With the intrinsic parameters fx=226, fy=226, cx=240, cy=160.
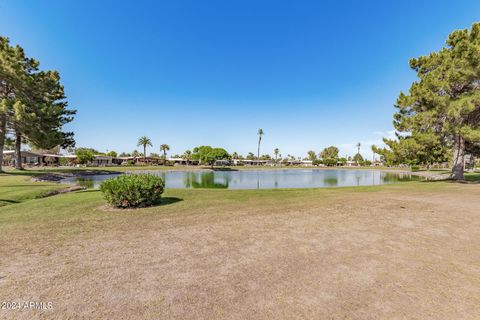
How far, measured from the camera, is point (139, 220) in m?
8.00

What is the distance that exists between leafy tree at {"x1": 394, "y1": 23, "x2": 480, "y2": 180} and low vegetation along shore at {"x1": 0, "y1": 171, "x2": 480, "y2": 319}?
14.6 metres

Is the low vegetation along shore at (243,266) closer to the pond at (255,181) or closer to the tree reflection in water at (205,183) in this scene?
the pond at (255,181)

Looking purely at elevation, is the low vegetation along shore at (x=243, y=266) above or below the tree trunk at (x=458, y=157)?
below

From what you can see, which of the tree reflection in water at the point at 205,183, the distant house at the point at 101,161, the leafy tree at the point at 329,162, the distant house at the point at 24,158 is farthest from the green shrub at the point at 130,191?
the leafy tree at the point at 329,162

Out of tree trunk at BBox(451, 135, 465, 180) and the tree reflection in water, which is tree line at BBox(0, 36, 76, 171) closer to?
the tree reflection in water

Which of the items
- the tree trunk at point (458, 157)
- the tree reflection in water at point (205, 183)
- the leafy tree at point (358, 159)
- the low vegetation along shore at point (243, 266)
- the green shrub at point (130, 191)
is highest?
the leafy tree at point (358, 159)

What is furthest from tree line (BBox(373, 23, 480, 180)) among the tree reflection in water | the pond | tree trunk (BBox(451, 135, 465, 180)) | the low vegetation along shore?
the tree reflection in water

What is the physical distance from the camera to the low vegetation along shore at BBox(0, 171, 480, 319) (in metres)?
3.23

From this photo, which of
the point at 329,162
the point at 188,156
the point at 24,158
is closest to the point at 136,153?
the point at 188,156

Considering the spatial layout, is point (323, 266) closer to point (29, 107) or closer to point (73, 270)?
point (73, 270)

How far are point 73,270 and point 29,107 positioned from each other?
3389 centimetres

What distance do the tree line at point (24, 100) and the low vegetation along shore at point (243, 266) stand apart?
82.3 ft

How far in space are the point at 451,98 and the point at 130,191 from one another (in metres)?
26.2

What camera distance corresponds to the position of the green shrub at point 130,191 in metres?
9.76
